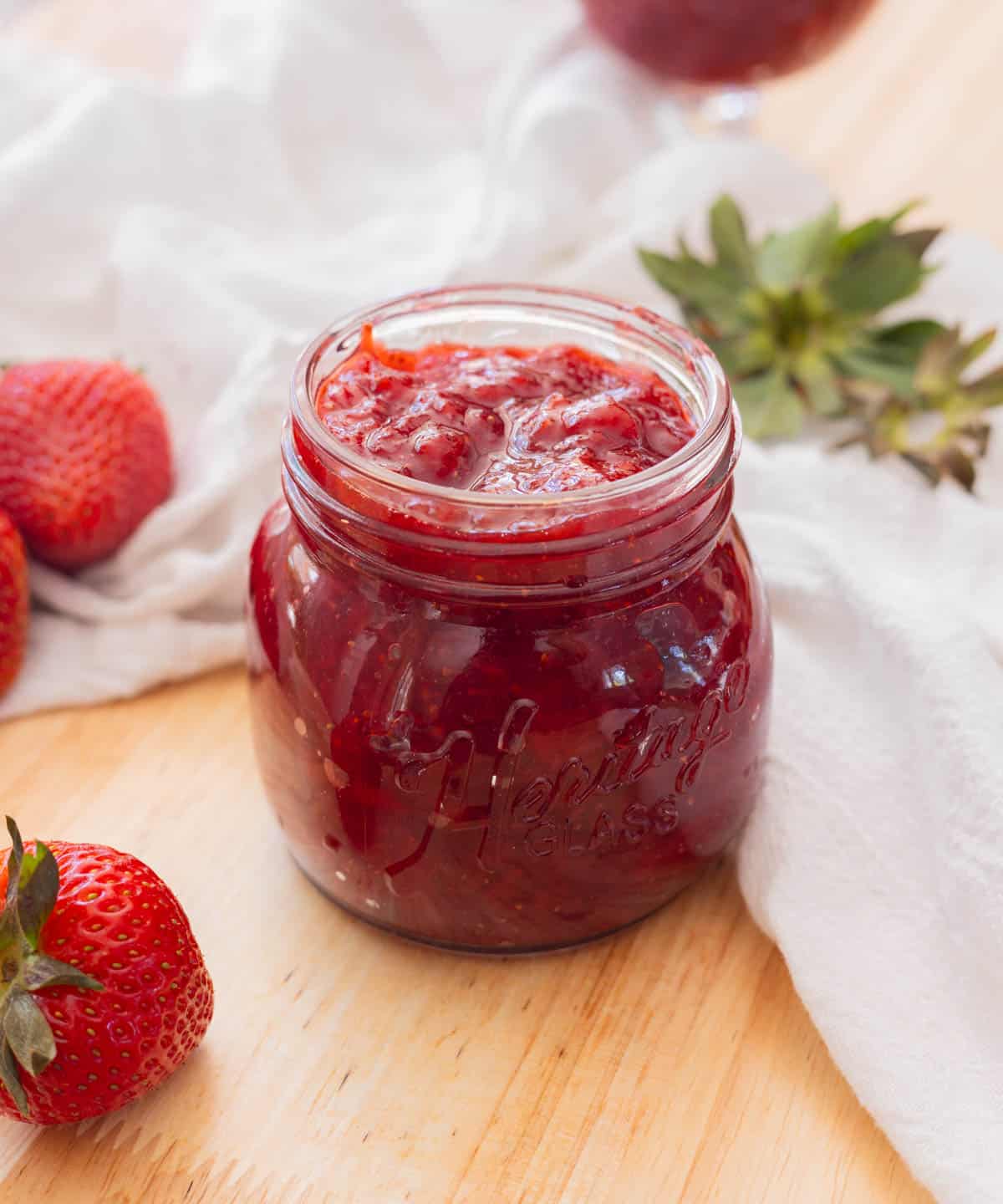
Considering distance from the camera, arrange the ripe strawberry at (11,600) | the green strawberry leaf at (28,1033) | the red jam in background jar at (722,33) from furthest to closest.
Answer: the red jam in background jar at (722,33) → the ripe strawberry at (11,600) → the green strawberry leaf at (28,1033)

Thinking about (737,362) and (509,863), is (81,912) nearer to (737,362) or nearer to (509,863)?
(509,863)

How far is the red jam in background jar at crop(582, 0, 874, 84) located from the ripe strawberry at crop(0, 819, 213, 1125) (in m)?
1.49

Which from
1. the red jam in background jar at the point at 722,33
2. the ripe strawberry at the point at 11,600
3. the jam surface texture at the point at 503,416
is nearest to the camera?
the jam surface texture at the point at 503,416

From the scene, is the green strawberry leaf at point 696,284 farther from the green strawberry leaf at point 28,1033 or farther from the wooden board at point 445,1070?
the green strawberry leaf at point 28,1033

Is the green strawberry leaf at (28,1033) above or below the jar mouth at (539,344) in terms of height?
below

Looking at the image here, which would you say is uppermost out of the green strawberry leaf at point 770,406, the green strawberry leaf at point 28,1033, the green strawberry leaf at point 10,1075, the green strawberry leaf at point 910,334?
the green strawberry leaf at point 910,334

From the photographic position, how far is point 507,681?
1092 millimetres

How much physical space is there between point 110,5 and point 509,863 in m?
1.91

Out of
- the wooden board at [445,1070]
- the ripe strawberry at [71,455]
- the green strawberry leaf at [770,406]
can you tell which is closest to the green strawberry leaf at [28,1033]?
the wooden board at [445,1070]

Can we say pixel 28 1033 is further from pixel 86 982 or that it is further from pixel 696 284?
pixel 696 284

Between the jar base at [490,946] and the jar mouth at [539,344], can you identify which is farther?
the jar base at [490,946]

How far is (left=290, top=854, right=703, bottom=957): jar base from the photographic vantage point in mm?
1251

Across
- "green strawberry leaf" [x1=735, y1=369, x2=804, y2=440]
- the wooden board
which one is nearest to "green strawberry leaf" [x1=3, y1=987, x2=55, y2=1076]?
the wooden board

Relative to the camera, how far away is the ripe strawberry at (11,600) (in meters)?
1.45
